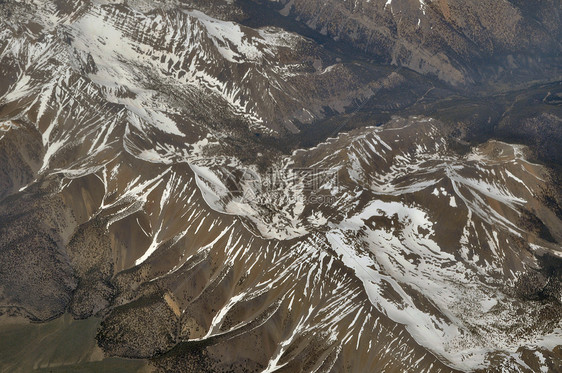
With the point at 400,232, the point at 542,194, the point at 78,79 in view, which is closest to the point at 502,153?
the point at 542,194

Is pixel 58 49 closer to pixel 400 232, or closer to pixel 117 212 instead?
pixel 117 212

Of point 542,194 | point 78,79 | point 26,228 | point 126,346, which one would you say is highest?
point 78,79

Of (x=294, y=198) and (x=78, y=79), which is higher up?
(x=78, y=79)

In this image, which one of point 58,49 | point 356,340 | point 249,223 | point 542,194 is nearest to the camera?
point 356,340

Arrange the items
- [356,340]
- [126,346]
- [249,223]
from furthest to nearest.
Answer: [249,223] → [126,346] → [356,340]

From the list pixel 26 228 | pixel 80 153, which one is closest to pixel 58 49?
pixel 80 153

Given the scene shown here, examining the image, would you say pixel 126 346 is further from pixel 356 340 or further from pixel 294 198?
pixel 294 198

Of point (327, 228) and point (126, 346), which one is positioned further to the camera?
point (327, 228)
